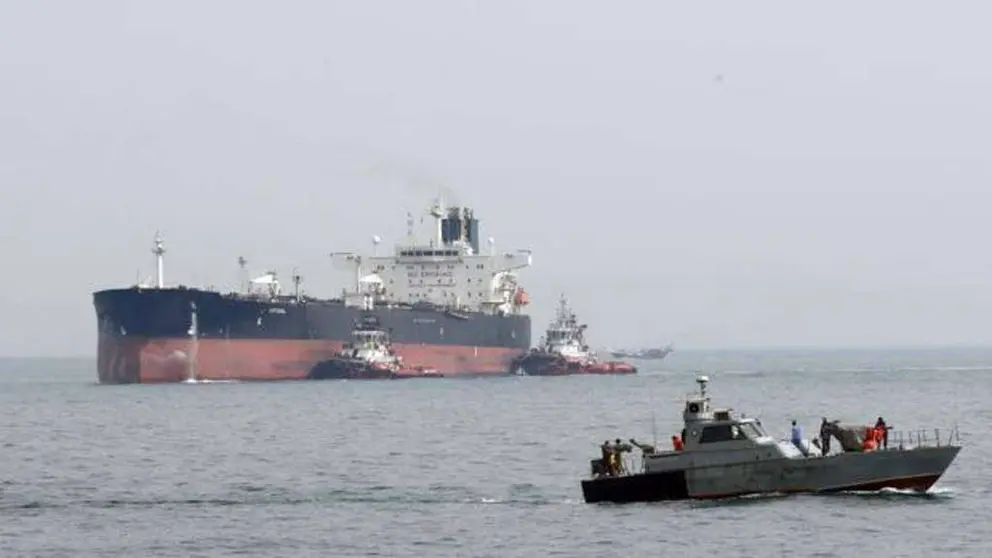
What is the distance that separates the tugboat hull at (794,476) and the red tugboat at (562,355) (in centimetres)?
12024

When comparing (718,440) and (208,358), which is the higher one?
(208,358)

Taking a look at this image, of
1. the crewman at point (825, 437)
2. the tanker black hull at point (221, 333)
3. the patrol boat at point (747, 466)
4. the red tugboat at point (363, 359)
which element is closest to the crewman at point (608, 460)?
the patrol boat at point (747, 466)

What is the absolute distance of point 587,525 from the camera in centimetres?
4728

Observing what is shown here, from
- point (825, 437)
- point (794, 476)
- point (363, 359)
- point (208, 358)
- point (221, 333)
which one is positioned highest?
point (221, 333)

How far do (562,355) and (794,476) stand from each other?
405ft

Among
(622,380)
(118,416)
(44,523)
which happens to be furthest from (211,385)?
(44,523)

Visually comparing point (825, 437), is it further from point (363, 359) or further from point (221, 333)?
point (363, 359)

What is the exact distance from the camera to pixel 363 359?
481ft

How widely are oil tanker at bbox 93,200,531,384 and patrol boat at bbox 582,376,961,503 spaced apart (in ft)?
292

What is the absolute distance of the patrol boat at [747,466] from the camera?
157 ft

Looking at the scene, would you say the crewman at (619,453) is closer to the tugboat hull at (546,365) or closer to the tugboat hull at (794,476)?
the tugboat hull at (794,476)

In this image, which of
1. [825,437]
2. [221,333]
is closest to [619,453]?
[825,437]

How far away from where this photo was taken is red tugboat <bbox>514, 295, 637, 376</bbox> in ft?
557

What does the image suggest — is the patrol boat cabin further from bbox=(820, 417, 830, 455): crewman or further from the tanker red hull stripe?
the tanker red hull stripe
